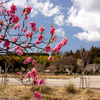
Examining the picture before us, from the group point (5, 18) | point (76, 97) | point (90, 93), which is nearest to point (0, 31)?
point (5, 18)

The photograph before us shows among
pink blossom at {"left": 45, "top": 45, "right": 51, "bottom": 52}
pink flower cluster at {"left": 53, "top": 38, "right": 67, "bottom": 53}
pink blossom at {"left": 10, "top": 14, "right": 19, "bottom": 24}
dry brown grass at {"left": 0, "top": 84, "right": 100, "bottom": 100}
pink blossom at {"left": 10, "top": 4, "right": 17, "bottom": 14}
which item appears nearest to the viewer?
pink blossom at {"left": 45, "top": 45, "right": 51, "bottom": 52}

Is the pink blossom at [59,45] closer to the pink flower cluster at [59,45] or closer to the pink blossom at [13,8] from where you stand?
the pink flower cluster at [59,45]

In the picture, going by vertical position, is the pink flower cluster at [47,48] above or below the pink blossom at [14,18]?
below

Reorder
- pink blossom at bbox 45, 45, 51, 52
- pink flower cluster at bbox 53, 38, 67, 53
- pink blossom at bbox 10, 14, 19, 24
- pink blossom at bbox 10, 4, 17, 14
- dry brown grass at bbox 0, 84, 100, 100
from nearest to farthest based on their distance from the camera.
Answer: pink blossom at bbox 45, 45, 51, 52 < pink flower cluster at bbox 53, 38, 67, 53 < pink blossom at bbox 10, 14, 19, 24 < pink blossom at bbox 10, 4, 17, 14 < dry brown grass at bbox 0, 84, 100, 100

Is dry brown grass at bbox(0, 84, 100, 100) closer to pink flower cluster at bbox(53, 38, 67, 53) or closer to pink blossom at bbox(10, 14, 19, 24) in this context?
pink flower cluster at bbox(53, 38, 67, 53)

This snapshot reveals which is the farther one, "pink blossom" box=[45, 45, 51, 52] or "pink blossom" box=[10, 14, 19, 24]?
"pink blossom" box=[10, 14, 19, 24]

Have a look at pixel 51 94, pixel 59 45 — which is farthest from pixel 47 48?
pixel 51 94

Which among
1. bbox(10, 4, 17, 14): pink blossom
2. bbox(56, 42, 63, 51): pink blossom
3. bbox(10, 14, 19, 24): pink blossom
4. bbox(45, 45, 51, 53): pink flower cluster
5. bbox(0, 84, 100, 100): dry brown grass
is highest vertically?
bbox(10, 4, 17, 14): pink blossom

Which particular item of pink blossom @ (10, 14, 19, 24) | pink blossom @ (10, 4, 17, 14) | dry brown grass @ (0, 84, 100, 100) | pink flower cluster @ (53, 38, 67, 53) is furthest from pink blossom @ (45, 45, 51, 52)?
dry brown grass @ (0, 84, 100, 100)

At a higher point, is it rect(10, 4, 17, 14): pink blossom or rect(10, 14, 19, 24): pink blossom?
rect(10, 4, 17, 14): pink blossom

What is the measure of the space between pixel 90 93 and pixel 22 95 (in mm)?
2979

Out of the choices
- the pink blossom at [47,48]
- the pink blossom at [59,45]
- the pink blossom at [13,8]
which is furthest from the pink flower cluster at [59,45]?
the pink blossom at [13,8]

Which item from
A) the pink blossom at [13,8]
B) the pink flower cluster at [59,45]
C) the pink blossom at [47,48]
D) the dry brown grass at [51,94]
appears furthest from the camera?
the dry brown grass at [51,94]

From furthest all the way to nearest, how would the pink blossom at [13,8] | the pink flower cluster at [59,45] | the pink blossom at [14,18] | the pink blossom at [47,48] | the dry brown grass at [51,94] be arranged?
the dry brown grass at [51,94] < the pink blossom at [13,8] < the pink blossom at [14,18] < the pink flower cluster at [59,45] < the pink blossom at [47,48]
